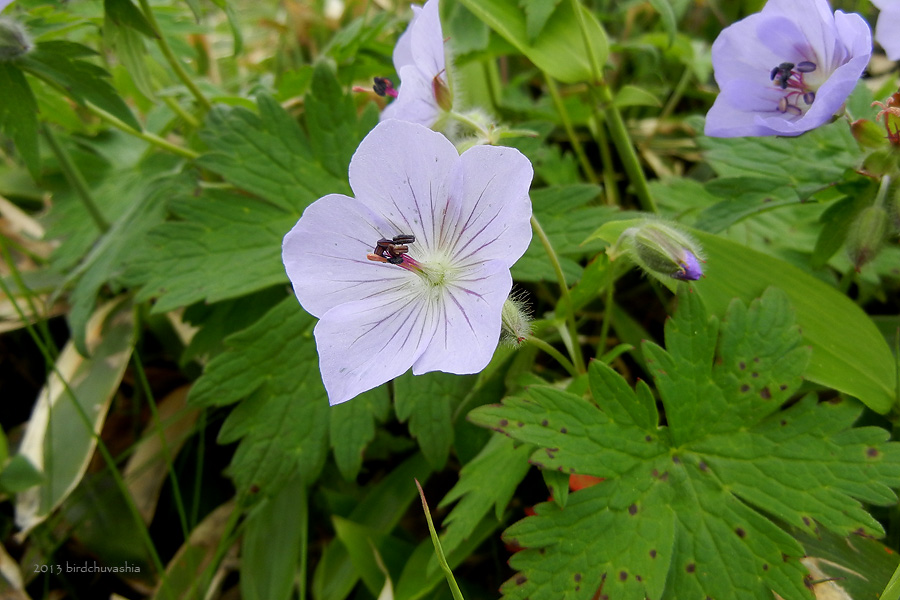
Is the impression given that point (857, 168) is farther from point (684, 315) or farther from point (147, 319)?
point (147, 319)

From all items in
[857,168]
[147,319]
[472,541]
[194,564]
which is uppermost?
[857,168]

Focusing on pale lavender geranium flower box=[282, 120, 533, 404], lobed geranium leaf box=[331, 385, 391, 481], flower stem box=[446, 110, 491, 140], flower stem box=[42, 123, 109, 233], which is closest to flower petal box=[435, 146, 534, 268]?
pale lavender geranium flower box=[282, 120, 533, 404]

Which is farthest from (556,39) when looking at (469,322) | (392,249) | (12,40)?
(12,40)

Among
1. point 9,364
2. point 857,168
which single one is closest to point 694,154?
point 857,168

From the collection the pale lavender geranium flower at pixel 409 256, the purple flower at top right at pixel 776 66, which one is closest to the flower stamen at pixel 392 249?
the pale lavender geranium flower at pixel 409 256

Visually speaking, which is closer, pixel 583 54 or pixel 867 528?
pixel 867 528

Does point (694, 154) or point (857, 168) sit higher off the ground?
point (857, 168)

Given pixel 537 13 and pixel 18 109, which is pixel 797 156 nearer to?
pixel 537 13
